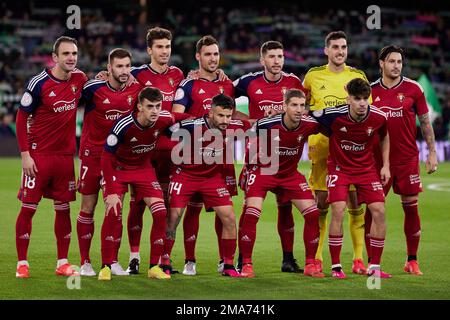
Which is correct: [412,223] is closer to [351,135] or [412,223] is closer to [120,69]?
[351,135]

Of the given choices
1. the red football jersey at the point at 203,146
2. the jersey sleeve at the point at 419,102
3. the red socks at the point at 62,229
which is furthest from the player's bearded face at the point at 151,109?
the jersey sleeve at the point at 419,102

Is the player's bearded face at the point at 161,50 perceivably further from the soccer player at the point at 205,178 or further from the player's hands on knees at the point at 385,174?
the player's hands on knees at the point at 385,174

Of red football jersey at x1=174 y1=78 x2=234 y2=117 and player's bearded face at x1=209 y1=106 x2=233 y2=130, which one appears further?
red football jersey at x1=174 y1=78 x2=234 y2=117

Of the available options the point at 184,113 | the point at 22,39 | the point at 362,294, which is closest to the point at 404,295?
the point at 362,294

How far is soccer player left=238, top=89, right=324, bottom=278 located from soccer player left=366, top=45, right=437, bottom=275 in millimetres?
864

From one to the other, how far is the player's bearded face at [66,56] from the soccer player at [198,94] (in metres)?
1.06

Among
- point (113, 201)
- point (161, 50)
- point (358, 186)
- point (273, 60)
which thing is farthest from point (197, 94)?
point (358, 186)

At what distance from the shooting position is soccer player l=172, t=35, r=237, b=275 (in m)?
9.21

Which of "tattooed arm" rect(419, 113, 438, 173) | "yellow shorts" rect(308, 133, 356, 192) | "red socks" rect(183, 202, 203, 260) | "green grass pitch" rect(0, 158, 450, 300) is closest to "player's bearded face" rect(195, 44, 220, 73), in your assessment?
"yellow shorts" rect(308, 133, 356, 192)

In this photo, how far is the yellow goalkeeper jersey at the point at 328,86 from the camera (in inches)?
372

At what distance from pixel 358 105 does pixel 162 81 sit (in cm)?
196

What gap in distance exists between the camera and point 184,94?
9242 millimetres

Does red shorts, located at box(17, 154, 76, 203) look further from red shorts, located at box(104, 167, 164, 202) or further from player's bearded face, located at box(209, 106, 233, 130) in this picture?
player's bearded face, located at box(209, 106, 233, 130)

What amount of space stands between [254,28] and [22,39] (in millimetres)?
7547
